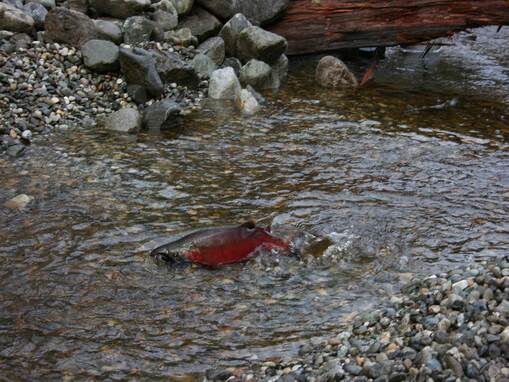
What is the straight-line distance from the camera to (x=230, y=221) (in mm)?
5305

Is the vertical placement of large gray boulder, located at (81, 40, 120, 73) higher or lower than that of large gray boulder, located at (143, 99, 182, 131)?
higher

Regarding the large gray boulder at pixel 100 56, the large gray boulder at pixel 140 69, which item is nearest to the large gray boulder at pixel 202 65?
the large gray boulder at pixel 140 69

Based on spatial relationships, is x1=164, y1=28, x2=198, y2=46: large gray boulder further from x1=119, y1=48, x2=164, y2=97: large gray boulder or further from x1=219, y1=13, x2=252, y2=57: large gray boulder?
x1=119, y1=48, x2=164, y2=97: large gray boulder

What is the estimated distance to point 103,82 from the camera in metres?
8.30

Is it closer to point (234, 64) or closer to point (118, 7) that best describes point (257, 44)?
point (234, 64)

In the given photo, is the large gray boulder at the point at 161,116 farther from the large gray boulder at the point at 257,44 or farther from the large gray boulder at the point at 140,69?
the large gray boulder at the point at 257,44

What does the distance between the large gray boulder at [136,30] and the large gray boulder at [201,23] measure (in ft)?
3.39

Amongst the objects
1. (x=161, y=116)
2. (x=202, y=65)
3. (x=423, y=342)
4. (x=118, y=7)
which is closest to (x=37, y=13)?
(x=118, y=7)

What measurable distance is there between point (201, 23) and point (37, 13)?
8.42 feet

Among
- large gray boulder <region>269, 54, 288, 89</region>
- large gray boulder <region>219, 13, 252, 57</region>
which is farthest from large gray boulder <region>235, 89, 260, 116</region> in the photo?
large gray boulder <region>219, 13, 252, 57</region>

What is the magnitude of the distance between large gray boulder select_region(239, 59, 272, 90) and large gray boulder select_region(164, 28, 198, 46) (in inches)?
37.5

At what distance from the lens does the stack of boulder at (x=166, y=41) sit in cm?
824

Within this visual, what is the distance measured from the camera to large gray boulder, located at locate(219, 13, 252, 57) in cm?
1005

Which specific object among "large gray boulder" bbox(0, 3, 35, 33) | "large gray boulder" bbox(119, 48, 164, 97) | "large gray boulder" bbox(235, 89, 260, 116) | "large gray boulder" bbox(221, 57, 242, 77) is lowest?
"large gray boulder" bbox(235, 89, 260, 116)
